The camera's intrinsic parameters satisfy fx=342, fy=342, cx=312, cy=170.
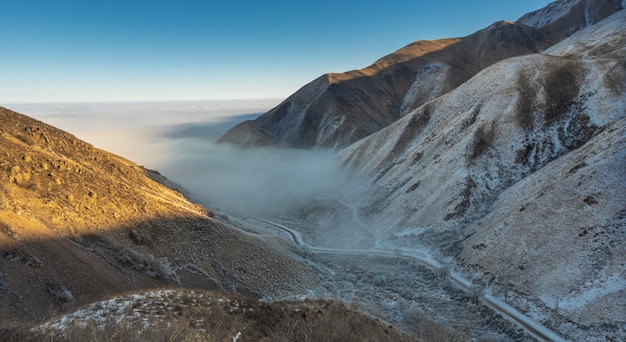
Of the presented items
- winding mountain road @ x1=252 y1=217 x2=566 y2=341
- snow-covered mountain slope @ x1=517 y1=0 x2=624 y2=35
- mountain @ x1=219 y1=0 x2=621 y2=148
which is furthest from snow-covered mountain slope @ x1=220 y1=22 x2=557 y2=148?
winding mountain road @ x1=252 y1=217 x2=566 y2=341

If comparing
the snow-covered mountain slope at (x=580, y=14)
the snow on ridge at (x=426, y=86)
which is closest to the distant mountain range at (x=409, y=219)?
the snow on ridge at (x=426, y=86)

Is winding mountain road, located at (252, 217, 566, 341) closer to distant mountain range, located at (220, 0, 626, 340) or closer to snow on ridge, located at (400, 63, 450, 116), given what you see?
distant mountain range, located at (220, 0, 626, 340)

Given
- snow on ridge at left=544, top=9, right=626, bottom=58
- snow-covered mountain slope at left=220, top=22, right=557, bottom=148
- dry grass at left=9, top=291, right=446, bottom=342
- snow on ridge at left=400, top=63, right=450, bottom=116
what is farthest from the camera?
snow on ridge at left=400, top=63, right=450, bottom=116

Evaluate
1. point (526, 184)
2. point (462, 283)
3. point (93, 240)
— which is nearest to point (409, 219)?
point (526, 184)

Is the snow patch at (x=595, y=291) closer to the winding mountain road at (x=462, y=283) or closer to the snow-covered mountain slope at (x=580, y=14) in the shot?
the winding mountain road at (x=462, y=283)

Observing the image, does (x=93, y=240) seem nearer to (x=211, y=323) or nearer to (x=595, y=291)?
(x=211, y=323)

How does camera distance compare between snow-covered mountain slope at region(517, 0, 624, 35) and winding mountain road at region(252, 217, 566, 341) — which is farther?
snow-covered mountain slope at region(517, 0, 624, 35)

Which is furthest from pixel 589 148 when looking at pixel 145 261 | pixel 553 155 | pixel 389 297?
pixel 145 261
